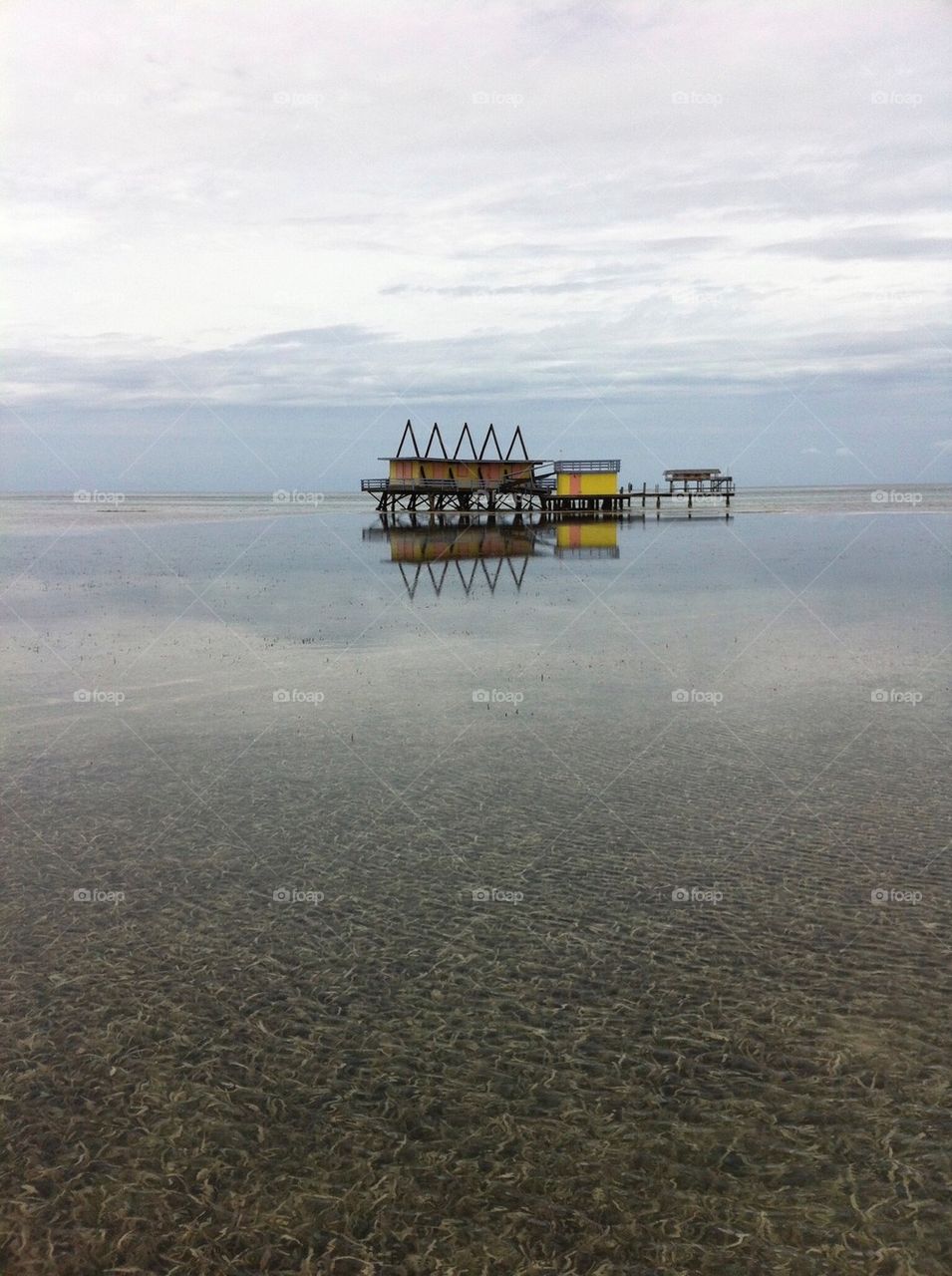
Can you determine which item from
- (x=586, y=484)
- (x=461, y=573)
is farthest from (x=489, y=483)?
(x=461, y=573)

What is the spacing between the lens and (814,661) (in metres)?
22.6

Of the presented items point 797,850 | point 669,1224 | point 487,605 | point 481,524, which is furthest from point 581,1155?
point 481,524

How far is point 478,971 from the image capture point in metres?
9.10

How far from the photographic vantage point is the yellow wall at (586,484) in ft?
301

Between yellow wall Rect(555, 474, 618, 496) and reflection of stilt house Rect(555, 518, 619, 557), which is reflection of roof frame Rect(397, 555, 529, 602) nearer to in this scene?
reflection of stilt house Rect(555, 518, 619, 557)

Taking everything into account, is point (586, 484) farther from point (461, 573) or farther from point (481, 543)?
point (461, 573)

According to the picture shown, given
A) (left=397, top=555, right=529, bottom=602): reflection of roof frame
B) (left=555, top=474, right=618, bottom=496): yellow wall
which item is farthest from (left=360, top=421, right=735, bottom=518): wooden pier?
(left=397, top=555, right=529, bottom=602): reflection of roof frame

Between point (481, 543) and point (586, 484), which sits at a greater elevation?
point (586, 484)

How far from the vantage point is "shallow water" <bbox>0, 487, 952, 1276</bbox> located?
6.30 m

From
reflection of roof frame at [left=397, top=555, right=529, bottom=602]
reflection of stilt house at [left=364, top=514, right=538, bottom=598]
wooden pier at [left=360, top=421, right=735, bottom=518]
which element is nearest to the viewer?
reflection of roof frame at [left=397, top=555, right=529, bottom=602]

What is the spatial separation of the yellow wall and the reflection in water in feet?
8.84

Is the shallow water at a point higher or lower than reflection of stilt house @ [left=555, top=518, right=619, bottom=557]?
lower

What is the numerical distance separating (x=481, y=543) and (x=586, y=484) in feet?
111

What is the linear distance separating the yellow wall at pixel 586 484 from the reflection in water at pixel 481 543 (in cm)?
269
